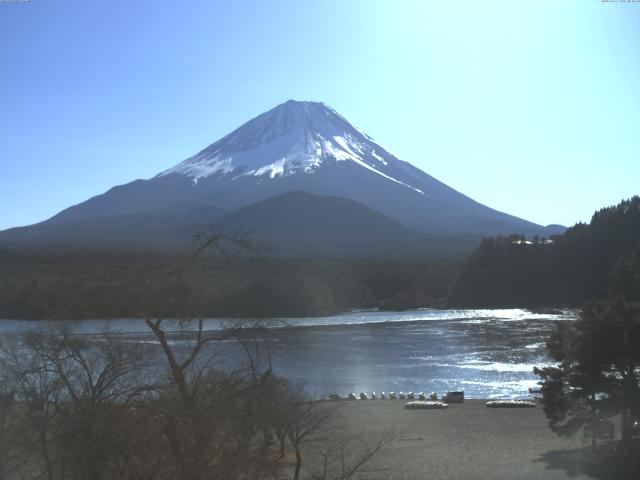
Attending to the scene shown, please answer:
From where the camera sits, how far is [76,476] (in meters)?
3.66

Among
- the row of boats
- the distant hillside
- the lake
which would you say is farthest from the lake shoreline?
the distant hillside

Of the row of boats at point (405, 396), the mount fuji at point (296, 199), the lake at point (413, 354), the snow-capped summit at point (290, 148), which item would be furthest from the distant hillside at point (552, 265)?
the snow-capped summit at point (290, 148)

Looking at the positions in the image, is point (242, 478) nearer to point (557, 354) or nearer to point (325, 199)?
point (557, 354)

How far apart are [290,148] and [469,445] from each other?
80.5 m

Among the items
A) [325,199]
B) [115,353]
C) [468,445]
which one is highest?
[325,199]

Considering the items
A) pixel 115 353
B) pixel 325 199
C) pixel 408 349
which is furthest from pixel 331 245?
pixel 115 353

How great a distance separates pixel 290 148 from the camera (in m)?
91.1

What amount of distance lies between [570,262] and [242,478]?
138ft

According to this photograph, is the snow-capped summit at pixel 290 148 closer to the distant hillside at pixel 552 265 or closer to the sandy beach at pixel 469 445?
the distant hillside at pixel 552 265

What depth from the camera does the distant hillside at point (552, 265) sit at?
4209cm

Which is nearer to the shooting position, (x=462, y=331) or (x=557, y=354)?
(x=557, y=354)

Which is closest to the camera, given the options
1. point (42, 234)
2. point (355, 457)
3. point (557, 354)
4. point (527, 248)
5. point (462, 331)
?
point (355, 457)

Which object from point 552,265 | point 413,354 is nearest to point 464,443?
point 413,354

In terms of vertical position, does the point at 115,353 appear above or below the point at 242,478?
above
